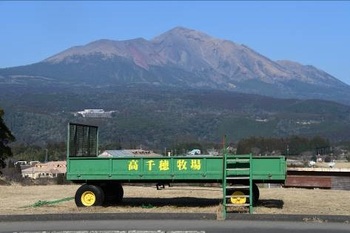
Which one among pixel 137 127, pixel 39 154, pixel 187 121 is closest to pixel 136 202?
pixel 39 154

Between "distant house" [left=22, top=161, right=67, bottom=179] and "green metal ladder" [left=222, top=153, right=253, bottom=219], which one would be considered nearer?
"green metal ladder" [left=222, top=153, right=253, bottom=219]

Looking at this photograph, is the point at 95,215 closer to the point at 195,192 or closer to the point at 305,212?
the point at 305,212

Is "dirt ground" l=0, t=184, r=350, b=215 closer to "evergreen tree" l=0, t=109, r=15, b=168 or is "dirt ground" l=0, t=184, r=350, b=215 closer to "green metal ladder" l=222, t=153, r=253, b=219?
"green metal ladder" l=222, t=153, r=253, b=219

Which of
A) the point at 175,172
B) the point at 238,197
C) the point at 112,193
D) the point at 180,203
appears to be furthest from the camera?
the point at 112,193

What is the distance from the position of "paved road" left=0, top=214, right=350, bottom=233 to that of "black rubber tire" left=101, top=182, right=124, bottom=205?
3629 millimetres

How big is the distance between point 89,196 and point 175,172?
2754 millimetres

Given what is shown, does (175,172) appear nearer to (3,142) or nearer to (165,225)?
(165,225)

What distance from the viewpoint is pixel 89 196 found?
19.2m

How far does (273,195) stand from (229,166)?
5.19 m

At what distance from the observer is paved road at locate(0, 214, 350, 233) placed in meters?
14.1

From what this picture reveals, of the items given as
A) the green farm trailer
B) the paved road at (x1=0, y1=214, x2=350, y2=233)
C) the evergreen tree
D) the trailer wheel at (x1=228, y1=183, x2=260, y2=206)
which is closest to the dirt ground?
the trailer wheel at (x1=228, y1=183, x2=260, y2=206)

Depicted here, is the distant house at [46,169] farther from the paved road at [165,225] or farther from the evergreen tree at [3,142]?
the paved road at [165,225]

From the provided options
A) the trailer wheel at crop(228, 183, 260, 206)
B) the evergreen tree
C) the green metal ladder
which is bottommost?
the trailer wheel at crop(228, 183, 260, 206)

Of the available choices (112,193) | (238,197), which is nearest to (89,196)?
(112,193)
